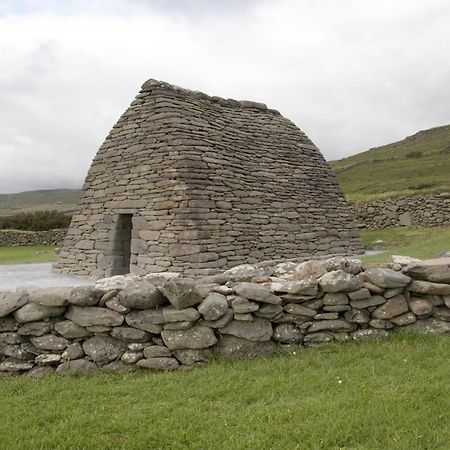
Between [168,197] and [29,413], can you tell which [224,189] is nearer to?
[168,197]

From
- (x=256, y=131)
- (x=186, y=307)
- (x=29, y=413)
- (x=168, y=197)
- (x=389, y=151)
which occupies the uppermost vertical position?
(x=389, y=151)

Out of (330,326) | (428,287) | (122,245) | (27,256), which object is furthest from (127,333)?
(27,256)

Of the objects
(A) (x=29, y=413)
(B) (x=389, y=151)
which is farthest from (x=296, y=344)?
(B) (x=389, y=151)

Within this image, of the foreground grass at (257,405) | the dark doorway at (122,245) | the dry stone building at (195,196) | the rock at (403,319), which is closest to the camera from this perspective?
the foreground grass at (257,405)

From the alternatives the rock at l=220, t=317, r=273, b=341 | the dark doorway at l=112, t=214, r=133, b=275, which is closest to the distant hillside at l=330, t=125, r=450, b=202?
the dark doorway at l=112, t=214, r=133, b=275

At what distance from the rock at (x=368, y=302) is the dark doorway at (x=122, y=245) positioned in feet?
31.0

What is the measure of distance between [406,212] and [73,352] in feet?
78.4

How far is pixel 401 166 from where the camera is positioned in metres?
61.4

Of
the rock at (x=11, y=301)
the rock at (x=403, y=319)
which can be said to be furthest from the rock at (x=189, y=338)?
the rock at (x=403, y=319)

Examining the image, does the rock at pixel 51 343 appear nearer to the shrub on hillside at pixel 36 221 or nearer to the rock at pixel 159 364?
the rock at pixel 159 364

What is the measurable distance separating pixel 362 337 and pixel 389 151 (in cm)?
8190

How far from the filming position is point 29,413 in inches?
160

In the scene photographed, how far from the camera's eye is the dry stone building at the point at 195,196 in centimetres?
1221

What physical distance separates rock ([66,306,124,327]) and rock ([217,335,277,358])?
1166mm
